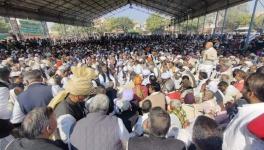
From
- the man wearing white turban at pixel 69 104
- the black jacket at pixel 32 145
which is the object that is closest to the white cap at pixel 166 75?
the man wearing white turban at pixel 69 104

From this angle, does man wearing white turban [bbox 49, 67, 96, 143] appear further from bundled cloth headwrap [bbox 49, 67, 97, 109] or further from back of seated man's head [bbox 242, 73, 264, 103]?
back of seated man's head [bbox 242, 73, 264, 103]

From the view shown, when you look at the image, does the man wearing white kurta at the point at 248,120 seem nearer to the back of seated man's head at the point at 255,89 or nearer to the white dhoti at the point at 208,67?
the back of seated man's head at the point at 255,89

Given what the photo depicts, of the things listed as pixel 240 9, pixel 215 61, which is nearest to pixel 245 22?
pixel 240 9

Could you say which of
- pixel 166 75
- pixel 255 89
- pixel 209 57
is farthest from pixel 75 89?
pixel 209 57

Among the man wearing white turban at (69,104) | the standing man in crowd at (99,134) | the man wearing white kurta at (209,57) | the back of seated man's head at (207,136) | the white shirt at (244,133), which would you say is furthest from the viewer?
the man wearing white kurta at (209,57)

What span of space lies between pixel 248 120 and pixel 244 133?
9cm

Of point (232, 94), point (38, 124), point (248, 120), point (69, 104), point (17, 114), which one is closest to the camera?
point (248, 120)

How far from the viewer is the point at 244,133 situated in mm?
1768

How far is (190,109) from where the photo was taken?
4.07 metres

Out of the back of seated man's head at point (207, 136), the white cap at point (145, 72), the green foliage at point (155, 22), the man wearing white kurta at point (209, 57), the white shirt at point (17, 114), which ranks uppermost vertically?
the back of seated man's head at point (207, 136)

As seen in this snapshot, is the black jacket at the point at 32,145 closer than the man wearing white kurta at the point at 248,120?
No

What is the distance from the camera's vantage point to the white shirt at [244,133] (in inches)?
66.8

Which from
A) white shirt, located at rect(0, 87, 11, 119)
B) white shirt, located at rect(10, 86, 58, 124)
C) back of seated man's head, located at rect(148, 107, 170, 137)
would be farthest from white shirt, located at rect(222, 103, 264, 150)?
white shirt, located at rect(0, 87, 11, 119)

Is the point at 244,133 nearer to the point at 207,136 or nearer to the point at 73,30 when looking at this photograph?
the point at 207,136
